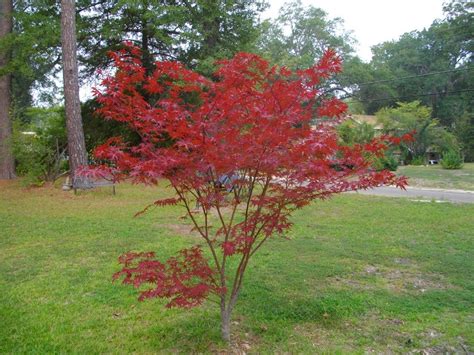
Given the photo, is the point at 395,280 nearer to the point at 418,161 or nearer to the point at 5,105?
the point at 5,105

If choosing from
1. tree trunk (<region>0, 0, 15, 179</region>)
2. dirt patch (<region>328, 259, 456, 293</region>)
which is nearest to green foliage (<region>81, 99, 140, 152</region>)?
tree trunk (<region>0, 0, 15, 179</region>)

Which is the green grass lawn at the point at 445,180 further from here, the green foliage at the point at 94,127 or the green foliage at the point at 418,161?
the green foliage at the point at 94,127

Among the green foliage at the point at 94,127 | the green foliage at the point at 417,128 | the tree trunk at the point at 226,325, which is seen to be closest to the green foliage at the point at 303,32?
the green foliage at the point at 417,128

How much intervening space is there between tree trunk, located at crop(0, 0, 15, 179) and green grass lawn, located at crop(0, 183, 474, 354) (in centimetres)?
663

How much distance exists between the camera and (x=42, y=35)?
1238cm

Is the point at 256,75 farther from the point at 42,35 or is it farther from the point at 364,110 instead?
the point at 364,110

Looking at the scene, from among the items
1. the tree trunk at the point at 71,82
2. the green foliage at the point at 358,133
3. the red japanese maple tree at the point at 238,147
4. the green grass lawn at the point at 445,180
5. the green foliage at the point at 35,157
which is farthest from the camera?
the green foliage at the point at 358,133

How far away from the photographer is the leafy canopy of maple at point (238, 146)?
2.43 meters

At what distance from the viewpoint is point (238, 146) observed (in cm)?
247

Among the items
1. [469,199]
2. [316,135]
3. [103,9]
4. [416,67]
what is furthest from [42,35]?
[416,67]

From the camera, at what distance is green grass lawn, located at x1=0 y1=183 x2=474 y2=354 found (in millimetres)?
2912

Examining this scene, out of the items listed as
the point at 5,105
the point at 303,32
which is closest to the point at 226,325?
the point at 5,105

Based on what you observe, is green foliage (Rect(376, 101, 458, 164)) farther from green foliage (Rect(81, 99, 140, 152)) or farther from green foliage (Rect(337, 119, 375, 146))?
green foliage (Rect(81, 99, 140, 152))

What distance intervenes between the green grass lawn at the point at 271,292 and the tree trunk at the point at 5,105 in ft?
21.8
